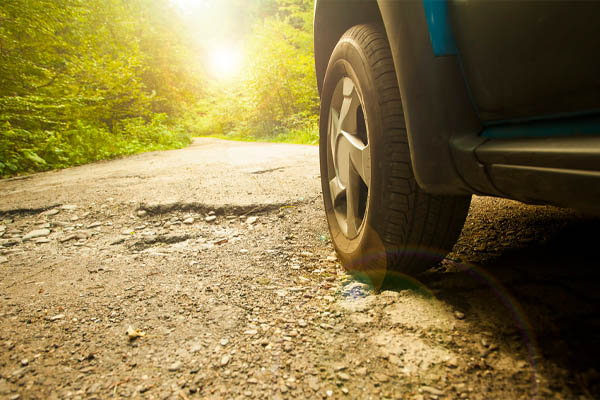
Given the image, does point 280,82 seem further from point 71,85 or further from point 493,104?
point 493,104

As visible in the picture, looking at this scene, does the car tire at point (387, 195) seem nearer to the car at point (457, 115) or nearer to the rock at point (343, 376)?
the car at point (457, 115)

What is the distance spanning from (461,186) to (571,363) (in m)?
0.45

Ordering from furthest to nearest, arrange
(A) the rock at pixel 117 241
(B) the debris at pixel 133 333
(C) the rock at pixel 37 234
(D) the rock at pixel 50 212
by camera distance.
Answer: (D) the rock at pixel 50 212, (C) the rock at pixel 37 234, (A) the rock at pixel 117 241, (B) the debris at pixel 133 333

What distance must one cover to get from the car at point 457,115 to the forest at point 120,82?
6179mm

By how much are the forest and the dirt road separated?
186 inches

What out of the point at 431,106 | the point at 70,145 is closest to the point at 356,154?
the point at 431,106

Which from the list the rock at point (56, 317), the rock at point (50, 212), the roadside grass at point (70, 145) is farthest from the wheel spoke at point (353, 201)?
the roadside grass at point (70, 145)

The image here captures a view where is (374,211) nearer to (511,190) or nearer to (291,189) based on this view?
(511,190)

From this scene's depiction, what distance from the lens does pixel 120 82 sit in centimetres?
803

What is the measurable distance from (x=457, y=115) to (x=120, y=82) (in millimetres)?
9262

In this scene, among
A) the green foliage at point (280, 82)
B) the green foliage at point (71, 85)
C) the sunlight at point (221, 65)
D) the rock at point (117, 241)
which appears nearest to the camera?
the rock at point (117, 241)

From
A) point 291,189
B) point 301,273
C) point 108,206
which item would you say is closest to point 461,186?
point 301,273

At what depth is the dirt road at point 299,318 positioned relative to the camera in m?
0.75

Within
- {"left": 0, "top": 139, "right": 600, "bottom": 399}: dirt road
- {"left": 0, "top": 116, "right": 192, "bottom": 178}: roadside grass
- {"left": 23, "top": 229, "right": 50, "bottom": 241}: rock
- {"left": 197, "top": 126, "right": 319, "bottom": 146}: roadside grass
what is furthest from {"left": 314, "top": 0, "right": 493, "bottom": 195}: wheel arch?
{"left": 197, "top": 126, "right": 319, "bottom": 146}: roadside grass
